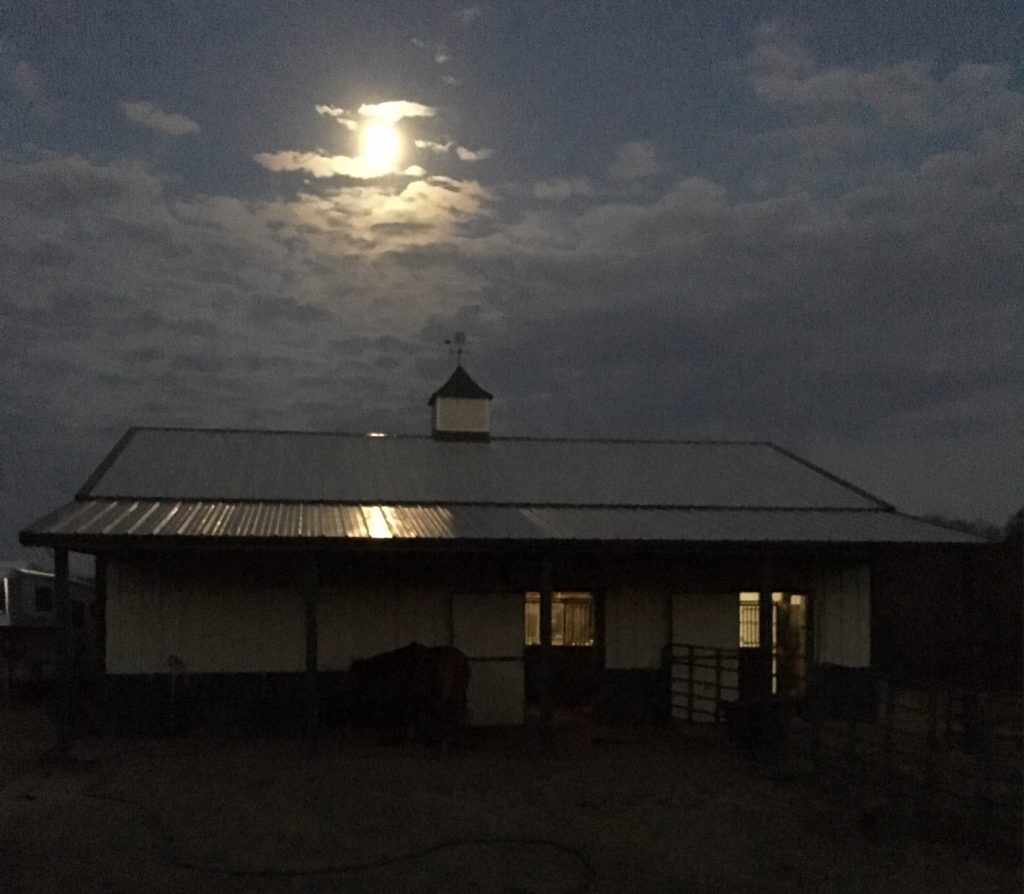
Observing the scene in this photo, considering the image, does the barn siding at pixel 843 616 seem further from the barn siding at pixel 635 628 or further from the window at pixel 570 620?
the window at pixel 570 620

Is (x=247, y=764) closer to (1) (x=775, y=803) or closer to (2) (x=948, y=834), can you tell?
(1) (x=775, y=803)

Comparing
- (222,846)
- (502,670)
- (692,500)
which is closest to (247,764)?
(222,846)

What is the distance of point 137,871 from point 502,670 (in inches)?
301

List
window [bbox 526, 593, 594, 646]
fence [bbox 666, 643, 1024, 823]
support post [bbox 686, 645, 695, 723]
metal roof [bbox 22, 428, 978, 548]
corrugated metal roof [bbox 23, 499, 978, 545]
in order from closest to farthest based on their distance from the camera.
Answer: fence [bbox 666, 643, 1024, 823] → corrugated metal roof [bbox 23, 499, 978, 545] → metal roof [bbox 22, 428, 978, 548] → support post [bbox 686, 645, 695, 723] → window [bbox 526, 593, 594, 646]

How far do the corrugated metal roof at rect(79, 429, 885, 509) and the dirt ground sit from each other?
393 centimetres

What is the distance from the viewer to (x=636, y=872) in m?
7.66

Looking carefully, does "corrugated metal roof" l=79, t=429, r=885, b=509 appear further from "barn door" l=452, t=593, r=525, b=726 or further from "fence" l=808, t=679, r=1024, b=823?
"fence" l=808, t=679, r=1024, b=823

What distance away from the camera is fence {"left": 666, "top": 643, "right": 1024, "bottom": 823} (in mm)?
9039

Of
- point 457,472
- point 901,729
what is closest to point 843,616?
point 901,729

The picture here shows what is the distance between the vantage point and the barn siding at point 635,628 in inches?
596

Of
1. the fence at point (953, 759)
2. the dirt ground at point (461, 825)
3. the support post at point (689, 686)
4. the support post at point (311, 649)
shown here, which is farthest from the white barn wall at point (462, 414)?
the fence at point (953, 759)

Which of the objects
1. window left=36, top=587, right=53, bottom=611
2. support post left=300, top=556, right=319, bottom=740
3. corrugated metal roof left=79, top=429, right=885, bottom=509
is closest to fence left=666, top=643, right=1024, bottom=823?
corrugated metal roof left=79, top=429, right=885, bottom=509

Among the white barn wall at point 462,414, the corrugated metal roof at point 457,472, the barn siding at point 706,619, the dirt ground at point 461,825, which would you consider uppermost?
the white barn wall at point 462,414

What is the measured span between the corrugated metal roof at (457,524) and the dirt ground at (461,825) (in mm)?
2482
